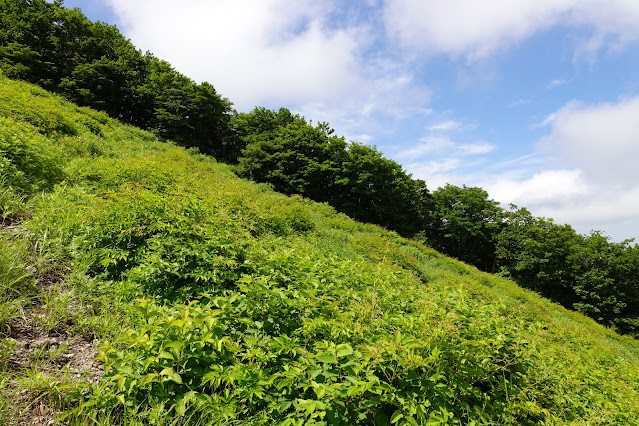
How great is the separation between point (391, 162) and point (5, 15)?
41340mm

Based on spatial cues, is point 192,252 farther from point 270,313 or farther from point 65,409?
point 65,409

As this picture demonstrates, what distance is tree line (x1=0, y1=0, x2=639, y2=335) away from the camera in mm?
26875

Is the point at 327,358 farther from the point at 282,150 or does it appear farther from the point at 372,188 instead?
the point at 372,188

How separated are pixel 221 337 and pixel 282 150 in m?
31.8

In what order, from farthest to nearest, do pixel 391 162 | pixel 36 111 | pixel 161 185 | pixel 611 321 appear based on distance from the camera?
pixel 391 162 → pixel 611 321 → pixel 36 111 → pixel 161 185

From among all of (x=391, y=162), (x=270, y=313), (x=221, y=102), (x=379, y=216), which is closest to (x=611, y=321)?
(x=379, y=216)

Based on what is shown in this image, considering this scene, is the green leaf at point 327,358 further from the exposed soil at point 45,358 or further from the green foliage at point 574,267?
the green foliage at point 574,267

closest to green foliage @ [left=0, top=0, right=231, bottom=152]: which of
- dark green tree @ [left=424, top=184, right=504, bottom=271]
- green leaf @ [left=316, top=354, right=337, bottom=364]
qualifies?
green leaf @ [left=316, top=354, right=337, bottom=364]

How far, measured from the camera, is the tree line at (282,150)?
26875 mm

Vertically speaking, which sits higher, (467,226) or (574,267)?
(467,226)

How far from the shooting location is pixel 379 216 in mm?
35938

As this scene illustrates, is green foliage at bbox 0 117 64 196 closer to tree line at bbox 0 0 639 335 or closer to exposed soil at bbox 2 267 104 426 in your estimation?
exposed soil at bbox 2 267 104 426

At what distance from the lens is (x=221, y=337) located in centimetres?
230

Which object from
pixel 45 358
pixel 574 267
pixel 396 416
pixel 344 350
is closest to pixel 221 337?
pixel 344 350
